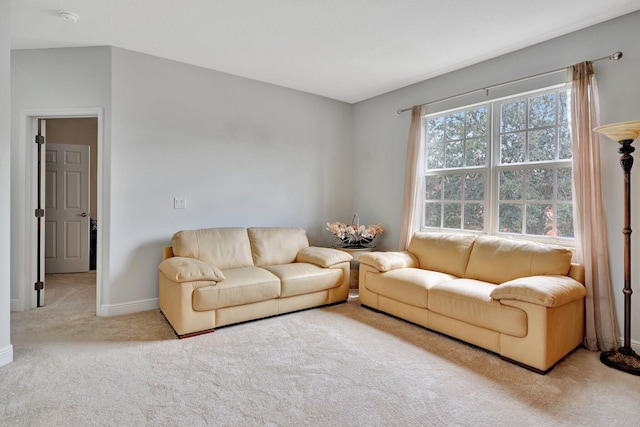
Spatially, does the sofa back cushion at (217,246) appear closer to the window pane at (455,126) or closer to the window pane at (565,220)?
the window pane at (455,126)

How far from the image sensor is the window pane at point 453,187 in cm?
397

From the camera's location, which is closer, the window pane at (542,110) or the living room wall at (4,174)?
the living room wall at (4,174)

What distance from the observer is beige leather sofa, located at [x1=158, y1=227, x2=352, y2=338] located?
2.99m

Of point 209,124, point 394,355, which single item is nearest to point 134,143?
point 209,124

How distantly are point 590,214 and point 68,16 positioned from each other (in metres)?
4.57

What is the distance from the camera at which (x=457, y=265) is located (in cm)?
351

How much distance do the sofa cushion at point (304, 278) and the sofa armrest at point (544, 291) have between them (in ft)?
5.64

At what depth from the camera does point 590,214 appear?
2824mm

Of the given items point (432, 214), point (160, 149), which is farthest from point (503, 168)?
point (160, 149)

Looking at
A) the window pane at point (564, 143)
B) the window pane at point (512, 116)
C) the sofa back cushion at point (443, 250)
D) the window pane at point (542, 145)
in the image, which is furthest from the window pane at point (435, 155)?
the window pane at point (564, 143)

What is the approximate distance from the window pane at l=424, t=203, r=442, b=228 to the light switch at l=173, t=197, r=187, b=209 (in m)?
2.90

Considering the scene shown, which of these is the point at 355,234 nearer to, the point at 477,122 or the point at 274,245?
the point at 274,245

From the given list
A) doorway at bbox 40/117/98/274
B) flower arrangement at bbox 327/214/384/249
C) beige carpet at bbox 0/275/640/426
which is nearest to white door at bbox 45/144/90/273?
doorway at bbox 40/117/98/274

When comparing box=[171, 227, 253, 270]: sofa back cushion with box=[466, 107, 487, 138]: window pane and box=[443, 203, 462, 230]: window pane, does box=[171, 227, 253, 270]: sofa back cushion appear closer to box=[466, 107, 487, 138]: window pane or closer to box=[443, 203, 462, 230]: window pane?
box=[443, 203, 462, 230]: window pane
